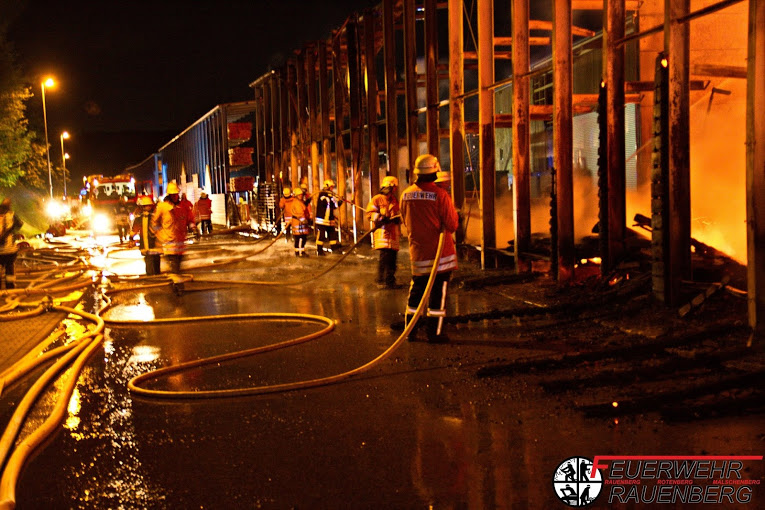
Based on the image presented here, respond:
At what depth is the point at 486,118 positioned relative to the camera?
472 inches

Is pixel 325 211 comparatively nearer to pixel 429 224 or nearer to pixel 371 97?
pixel 371 97

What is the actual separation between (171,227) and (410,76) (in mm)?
6270

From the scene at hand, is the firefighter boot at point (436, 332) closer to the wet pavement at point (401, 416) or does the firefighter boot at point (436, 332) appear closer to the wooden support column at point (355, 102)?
the wet pavement at point (401, 416)

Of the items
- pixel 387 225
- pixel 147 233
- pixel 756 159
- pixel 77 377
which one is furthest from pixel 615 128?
pixel 147 233

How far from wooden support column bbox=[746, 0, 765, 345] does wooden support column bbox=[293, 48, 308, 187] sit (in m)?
18.9

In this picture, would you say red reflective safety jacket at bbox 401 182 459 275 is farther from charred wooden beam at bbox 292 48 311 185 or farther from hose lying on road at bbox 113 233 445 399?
charred wooden beam at bbox 292 48 311 185

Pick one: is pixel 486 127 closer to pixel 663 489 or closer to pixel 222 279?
pixel 222 279

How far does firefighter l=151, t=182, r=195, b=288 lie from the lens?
39.4ft

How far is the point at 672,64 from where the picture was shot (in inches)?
293

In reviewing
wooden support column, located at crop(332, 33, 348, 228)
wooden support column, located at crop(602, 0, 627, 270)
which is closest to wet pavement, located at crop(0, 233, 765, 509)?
wooden support column, located at crop(602, 0, 627, 270)

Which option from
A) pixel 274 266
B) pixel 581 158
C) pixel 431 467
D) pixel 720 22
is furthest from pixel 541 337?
pixel 581 158

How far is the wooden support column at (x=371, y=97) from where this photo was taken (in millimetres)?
18016

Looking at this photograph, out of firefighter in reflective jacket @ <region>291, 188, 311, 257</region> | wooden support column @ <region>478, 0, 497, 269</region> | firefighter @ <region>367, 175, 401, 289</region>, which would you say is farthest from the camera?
firefighter in reflective jacket @ <region>291, 188, 311, 257</region>

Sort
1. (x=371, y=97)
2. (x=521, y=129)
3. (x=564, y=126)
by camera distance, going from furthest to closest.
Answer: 1. (x=371, y=97)
2. (x=521, y=129)
3. (x=564, y=126)
